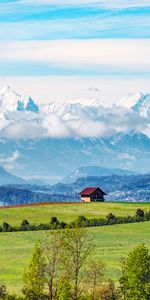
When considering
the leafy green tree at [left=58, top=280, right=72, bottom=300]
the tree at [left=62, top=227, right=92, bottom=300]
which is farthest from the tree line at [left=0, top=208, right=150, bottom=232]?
the leafy green tree at [left=58, top=280, right=72, bottom=300]

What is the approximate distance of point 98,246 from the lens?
12475 cm

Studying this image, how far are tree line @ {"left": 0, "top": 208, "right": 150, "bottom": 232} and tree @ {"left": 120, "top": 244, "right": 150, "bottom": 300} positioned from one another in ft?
215

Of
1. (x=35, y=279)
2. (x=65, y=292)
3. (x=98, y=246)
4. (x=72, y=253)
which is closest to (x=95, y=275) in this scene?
(x=72, y=253)

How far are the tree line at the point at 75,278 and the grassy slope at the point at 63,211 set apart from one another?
3224 inches

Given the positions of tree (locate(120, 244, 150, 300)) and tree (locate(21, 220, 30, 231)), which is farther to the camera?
tree (locate(21, 220, 30, 231))

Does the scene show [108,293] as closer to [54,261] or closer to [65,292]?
[65,292]

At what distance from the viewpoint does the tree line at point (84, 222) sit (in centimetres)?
15350

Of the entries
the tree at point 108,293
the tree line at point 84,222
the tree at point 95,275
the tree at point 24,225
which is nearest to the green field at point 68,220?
the tree line at point 84,222

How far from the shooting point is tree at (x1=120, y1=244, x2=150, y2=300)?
76.1 m

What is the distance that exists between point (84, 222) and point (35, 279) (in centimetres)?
7831

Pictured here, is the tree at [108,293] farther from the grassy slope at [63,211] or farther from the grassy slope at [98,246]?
the grassy slope at [63,211]

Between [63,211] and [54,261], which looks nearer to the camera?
[54,261]

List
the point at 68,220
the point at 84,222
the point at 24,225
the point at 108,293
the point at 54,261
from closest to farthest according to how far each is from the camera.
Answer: the point at 108,293, the point at 54,261, the point at 24,225, the point at 84,222, the point at 68,220

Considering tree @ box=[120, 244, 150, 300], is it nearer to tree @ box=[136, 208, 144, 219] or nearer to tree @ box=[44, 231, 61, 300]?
tree @ box=[44, 231, 61, 300]
